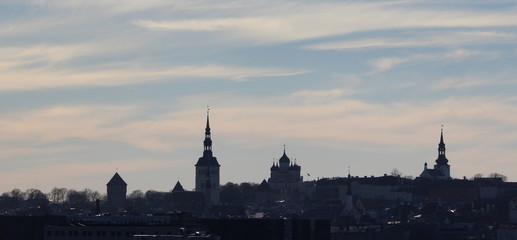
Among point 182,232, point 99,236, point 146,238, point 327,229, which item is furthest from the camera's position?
point 327,229

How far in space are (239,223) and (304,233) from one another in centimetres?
501

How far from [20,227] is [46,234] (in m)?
25.8

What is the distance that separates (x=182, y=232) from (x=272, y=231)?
22.0m

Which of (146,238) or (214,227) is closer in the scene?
(146,238)

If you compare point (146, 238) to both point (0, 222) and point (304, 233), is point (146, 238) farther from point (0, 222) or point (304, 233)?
point (0, 222)

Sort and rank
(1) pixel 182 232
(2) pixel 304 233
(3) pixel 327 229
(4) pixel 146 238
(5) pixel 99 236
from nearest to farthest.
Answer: (4) pixel 146 238
(1) pixel 182 232
(5) pixel 99 236
(2) pixel 304 233
(3) pixel 327 229

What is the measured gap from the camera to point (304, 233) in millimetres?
178250

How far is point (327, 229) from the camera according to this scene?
194 meters

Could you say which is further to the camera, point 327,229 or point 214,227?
point 327,229

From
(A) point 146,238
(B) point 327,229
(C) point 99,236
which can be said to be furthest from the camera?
(B) point 327,229

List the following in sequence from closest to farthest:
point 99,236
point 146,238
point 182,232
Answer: point 146,238 → point 182,232 → point 99,236

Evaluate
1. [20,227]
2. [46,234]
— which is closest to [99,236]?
[46,234]

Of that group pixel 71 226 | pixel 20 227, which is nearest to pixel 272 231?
pixel 71 226

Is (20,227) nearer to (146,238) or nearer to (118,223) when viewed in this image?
(118,223)
